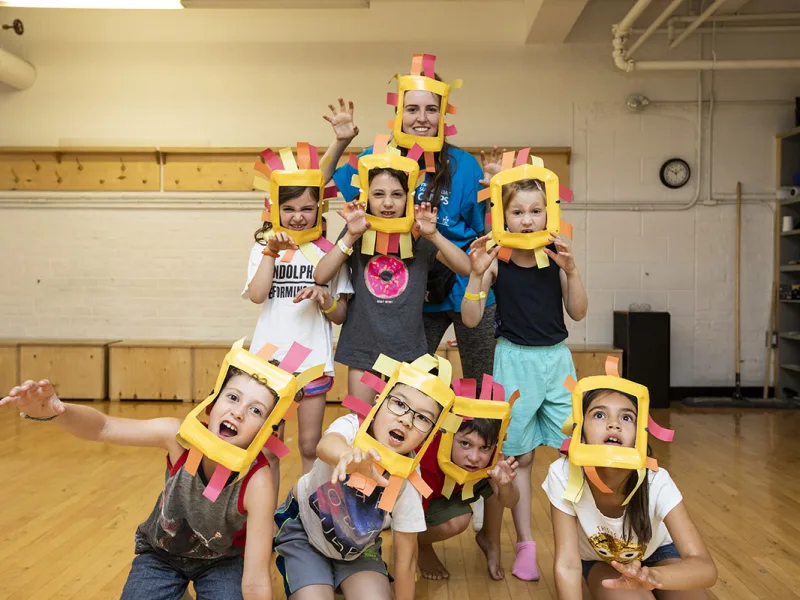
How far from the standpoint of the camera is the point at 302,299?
2.67 m

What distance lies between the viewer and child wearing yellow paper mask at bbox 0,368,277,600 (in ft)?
6.23

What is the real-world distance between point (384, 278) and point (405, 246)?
0.15 m

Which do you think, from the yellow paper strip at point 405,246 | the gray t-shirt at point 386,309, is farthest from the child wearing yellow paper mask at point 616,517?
the yellow paper strip at point 405,246

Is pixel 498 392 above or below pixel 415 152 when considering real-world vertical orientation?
below

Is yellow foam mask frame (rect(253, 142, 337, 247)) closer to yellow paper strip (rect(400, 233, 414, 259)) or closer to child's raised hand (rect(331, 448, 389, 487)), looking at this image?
yellow paper strip (rect(400, 233, 414, 259))

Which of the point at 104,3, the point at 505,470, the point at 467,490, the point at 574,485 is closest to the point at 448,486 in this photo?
the point at 467,490

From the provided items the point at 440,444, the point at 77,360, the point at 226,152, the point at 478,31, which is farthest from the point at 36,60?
the point at 440,444

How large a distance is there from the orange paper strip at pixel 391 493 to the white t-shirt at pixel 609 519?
419 millimetres

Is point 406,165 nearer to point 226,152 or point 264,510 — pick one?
point 264,510

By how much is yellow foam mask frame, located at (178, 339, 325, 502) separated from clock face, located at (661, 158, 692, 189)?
528cm

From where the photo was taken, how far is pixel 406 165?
254 cm

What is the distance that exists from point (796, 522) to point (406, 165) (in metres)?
2.29

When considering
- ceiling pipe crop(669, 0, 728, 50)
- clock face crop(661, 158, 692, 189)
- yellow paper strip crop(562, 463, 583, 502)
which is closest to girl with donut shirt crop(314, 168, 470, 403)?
yellow paper strip crop(562, 463, 583, 502)

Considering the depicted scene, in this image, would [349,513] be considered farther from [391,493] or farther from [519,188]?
[519,188]
